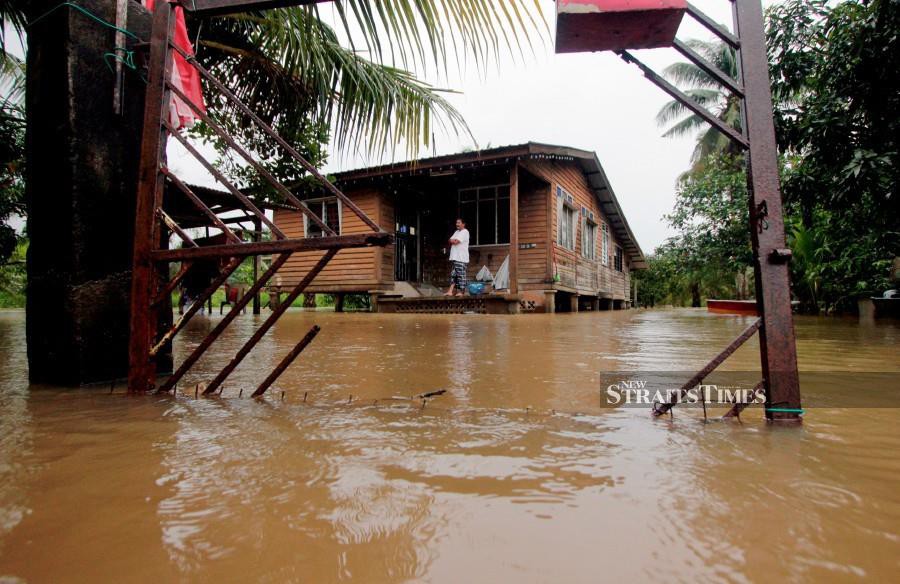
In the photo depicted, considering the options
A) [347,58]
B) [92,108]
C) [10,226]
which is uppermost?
[347,58]

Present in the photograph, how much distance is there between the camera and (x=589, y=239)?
1652 cm

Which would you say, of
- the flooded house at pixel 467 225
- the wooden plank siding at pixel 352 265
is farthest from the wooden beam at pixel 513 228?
the wooden plank siding at pixel 352 265

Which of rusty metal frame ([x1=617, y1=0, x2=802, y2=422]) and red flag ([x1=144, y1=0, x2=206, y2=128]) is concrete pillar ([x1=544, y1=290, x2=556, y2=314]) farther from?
rusty metal frame ([x1=617, y1=0, x2=802, y2=422])

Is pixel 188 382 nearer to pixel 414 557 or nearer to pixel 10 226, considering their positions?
pixel 414 557

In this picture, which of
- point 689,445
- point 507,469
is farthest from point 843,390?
point 507,469

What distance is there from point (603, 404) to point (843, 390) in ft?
3.80

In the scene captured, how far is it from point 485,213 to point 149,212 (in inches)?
441

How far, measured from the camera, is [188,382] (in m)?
2.41

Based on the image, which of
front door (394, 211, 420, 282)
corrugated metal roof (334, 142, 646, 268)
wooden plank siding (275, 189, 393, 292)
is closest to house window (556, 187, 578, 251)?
corrugated metal roof (334, 142, 646, 268)

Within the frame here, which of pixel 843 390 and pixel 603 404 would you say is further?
pixel 843 390

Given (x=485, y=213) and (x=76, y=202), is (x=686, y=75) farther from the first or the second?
(x=76, y=202)

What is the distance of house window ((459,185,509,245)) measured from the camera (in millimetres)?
12641

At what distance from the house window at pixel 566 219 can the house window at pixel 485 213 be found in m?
1.43

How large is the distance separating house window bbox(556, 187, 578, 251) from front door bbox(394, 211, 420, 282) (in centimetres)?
389
